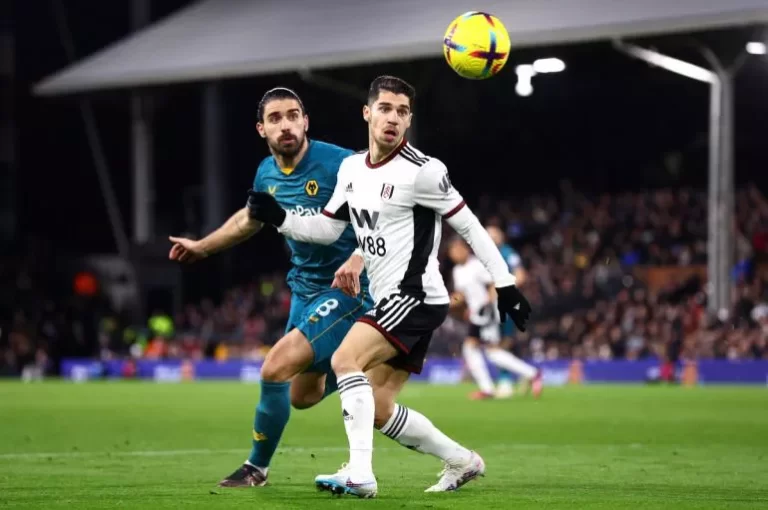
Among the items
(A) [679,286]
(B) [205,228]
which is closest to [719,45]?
(A) [679,286]

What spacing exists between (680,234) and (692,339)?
6.78 meters

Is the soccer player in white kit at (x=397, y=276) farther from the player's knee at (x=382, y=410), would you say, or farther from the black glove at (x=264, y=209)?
the black glove at (x=264, y=209)

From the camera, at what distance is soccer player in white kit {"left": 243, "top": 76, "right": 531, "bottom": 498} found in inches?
300

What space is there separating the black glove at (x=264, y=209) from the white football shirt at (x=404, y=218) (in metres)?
0.62

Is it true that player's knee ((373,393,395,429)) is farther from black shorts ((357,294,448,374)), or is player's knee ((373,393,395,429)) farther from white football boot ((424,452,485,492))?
white football boot ((424,452,485,492))

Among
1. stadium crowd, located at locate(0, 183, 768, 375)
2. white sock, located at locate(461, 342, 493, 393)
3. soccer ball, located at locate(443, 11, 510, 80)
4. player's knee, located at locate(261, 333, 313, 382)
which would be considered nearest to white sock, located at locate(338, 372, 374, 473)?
player's knee, located at locate(261, 333, 313, 382)

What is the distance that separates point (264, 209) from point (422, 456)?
12.5 feet

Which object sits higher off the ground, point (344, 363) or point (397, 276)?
point (397, 276)

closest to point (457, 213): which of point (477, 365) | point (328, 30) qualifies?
point (477, 365)

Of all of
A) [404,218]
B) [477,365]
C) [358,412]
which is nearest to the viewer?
[358,412]

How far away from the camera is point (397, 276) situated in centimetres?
785

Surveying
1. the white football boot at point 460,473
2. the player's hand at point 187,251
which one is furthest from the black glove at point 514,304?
the player's hand at point 187,251

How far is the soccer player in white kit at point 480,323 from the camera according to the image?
1988 cm

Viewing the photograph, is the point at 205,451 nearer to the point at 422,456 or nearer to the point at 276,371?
the point at 422,456
